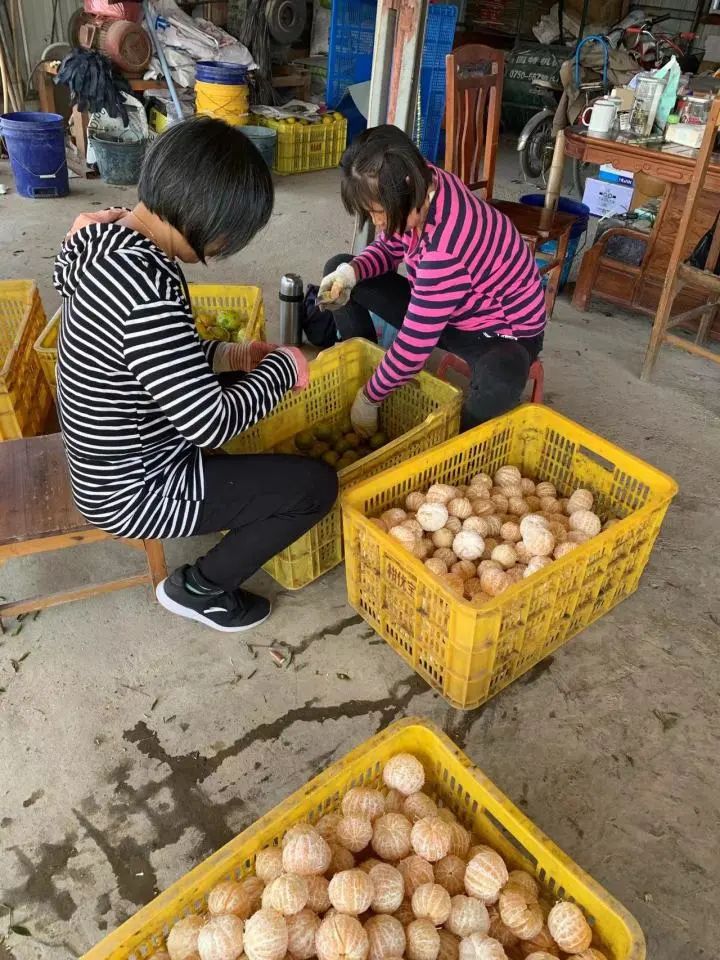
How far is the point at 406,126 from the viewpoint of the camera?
10.7ft

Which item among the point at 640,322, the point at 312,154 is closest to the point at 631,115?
the point at 640,322

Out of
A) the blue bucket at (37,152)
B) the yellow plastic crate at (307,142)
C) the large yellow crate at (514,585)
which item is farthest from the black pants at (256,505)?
the yellow plastic crate at (307,142)

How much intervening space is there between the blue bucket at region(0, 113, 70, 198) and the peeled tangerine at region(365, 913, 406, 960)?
5271 millimetres

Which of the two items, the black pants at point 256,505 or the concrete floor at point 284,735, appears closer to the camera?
the concrete floor at point 284,735

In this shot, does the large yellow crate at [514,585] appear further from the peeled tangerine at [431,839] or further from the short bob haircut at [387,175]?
the short bob haircut at [387,175]

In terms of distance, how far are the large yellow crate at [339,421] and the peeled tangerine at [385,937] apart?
106cm

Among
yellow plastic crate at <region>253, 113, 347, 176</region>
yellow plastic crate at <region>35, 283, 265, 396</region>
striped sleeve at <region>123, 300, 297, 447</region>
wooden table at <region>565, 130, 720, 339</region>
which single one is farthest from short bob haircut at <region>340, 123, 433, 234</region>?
yellow plastic crate at <region>253, 113, 347, 176</region>

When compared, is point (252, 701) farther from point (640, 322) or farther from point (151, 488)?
point (640, 322)

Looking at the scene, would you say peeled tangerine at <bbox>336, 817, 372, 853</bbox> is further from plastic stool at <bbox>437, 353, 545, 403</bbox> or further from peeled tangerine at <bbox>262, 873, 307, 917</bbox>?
plastic stool at <bbox>437, 353, 545, 403</bbox>

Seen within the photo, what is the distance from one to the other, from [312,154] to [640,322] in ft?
11.7

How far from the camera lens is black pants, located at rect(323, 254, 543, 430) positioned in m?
2.27

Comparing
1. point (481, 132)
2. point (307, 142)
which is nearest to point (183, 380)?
point (481, 132)

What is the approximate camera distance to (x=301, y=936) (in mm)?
1156

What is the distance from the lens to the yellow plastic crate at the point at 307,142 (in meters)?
5.93
